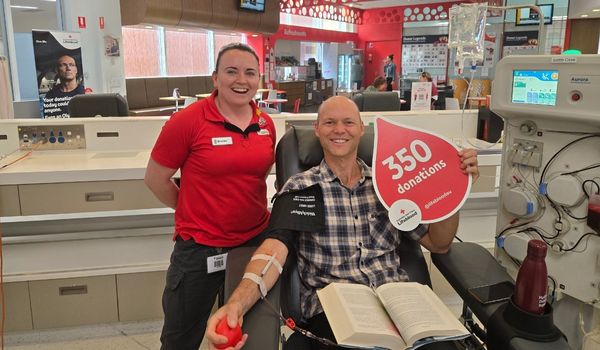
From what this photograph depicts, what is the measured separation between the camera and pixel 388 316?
55.5 inches

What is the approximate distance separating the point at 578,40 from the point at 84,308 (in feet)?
39.7

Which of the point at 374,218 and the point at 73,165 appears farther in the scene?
the point at 73,165

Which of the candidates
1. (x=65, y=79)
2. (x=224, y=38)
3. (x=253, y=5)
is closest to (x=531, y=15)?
(x=253, y=5)

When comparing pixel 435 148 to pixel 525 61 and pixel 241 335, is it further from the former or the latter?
pixel 241 335

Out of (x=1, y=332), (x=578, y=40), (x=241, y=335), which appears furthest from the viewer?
(x=578, y=40)

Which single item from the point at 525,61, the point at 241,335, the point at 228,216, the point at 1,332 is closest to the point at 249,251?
the point at 228,216

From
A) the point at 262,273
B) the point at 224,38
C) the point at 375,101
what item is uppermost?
the point at 224,38

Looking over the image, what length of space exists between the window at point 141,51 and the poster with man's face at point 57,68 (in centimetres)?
294

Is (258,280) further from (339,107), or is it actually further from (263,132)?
(339,107)

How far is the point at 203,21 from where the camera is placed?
29.4 ft

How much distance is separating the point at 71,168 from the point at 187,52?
904cm

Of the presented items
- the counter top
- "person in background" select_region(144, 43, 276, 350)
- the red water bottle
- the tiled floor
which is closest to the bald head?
"person in background" select_region(144, 43, 276, 350)

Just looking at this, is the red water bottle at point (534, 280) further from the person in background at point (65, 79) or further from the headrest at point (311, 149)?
the person in background at point (65, 79)

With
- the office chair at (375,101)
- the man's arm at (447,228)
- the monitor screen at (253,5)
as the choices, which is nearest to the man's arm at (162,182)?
the man's arm at (447,228)
